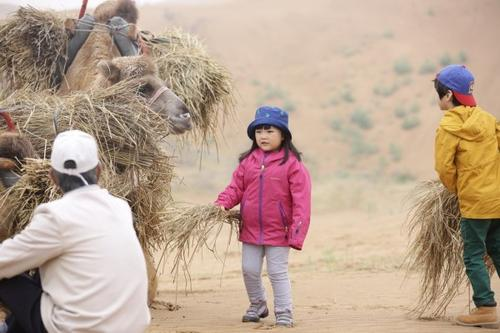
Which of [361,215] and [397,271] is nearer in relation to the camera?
[397,271]

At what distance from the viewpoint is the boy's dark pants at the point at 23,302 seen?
190 inches

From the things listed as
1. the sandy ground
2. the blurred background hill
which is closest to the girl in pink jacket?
the sandy ground

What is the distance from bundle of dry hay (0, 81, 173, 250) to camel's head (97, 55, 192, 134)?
109cm

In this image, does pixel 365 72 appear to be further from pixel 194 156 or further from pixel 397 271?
pixel 397 271

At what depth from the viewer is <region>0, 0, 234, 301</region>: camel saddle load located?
6543 mm

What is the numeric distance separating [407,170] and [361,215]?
11.1 m

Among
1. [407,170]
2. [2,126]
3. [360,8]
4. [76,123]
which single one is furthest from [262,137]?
[360,8]

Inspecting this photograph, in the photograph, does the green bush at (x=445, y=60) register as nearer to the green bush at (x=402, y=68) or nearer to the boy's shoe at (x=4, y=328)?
the green bush at (x=402, y=68)

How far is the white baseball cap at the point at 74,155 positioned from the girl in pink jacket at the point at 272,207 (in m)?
2.76

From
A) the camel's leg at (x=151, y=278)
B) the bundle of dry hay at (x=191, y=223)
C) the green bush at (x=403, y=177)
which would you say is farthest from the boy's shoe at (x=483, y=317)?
the green bush at (x=403, y=177)

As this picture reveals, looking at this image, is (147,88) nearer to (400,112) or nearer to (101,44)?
(101,44)

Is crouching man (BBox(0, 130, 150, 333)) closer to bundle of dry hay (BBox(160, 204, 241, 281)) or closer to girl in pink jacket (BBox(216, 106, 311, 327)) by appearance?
bundle of dry hay (BBox(160, 204, 241, 281))

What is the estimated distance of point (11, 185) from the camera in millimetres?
6465

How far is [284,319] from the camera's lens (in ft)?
24.1
